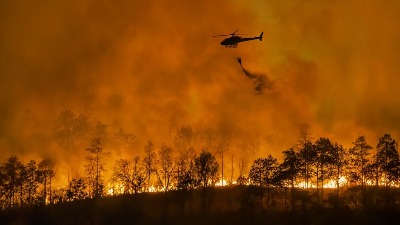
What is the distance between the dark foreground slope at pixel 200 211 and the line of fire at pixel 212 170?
13.0 feet

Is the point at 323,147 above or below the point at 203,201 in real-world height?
above

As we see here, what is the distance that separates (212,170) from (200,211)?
54.3 feet

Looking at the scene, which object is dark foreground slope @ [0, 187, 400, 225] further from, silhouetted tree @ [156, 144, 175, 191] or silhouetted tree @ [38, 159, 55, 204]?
silhouetted tree @ [156, 144, 175, 191]

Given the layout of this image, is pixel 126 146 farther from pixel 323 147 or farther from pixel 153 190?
pixel 323 147

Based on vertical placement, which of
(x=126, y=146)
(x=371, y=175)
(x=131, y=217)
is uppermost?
(x=126, y=146)

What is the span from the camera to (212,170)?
147 meters

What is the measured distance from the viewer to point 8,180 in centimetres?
15325

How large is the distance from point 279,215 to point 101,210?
4612 centimetres

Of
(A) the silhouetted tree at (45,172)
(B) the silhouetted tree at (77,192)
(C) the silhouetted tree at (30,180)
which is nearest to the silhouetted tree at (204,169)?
(B) the silhouetted tree at (77,192)

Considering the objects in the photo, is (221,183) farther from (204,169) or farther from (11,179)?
(11,179)

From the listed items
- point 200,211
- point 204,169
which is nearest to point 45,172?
point 204,169

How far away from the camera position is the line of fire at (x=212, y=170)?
134m

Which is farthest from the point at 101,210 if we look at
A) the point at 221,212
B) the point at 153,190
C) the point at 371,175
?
the point at 371,175

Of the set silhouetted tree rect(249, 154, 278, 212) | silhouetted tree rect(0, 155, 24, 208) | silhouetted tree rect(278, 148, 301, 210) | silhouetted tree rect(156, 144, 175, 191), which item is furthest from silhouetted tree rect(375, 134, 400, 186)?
silhouetted tree rect(0, 155, 24, 208)
